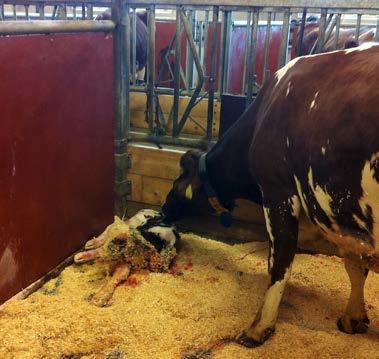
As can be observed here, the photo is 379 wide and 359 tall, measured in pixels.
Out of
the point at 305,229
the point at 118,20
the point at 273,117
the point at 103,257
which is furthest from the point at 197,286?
the point at 118,20

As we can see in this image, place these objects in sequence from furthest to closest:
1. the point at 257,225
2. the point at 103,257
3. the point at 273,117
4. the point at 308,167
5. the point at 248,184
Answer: the point at 257,225, the point at 103,257, the point at 248,184, the point at 273,117, the point at 308,167

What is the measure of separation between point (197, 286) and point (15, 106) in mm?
1481

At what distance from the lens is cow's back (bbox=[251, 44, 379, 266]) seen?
1779 mm

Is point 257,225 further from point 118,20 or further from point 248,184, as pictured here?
point 118,20

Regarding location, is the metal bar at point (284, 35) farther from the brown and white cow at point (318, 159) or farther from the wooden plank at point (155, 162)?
the wooden plank at point (155, 162)

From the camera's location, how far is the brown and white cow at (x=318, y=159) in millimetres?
1805

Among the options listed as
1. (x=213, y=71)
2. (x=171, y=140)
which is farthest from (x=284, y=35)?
(x=171, y=140)

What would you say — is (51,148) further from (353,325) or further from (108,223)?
(353,325)

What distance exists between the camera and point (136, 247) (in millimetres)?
3074

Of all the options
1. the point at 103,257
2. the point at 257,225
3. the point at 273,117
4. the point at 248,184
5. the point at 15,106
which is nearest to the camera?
the point at 273,117

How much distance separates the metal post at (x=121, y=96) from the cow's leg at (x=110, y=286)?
29.0 inches

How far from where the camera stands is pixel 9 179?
251cm

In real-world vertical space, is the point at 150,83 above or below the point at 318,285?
above

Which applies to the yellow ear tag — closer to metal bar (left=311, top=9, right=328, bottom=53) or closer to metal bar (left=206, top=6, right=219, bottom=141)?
metal bar (left=206, top=6, right=219, bottom=141)
